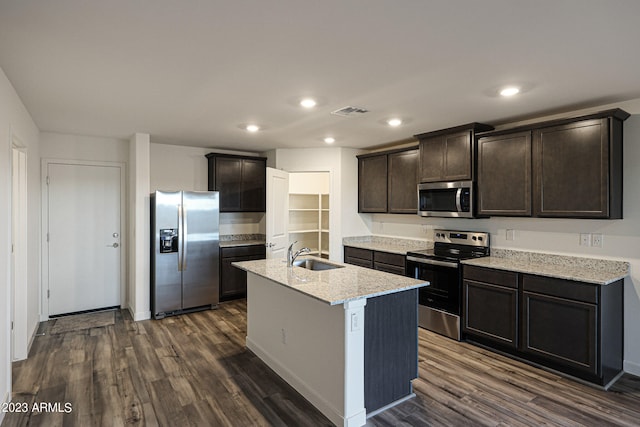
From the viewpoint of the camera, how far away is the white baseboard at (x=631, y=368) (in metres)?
3.07

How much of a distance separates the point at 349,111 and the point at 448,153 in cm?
140

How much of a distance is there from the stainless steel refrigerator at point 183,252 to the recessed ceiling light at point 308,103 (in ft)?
7.36

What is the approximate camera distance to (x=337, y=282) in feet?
8.86

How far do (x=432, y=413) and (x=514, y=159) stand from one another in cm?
249

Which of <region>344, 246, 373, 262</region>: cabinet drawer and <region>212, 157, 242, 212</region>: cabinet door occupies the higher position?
<region>212, 157, 242, 212</region>: cabinet door

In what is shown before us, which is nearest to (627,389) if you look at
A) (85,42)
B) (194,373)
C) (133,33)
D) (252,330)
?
(252,330)

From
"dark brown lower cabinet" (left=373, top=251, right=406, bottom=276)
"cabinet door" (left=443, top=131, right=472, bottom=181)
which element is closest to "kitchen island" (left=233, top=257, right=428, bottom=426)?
"dark brown lower cabinet" (left=373, top=251, right=406, bottom=276)

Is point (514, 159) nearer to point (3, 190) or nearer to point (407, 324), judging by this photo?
point (407, 324)

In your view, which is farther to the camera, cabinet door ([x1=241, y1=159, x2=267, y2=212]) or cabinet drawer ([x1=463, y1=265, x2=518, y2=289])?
cabinet door ([x1=241, y1=159, x2=267, y2=212])

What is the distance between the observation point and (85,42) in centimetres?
204

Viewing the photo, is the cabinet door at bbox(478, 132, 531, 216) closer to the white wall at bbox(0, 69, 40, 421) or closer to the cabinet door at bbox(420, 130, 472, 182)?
the cabinet door at bbox(420, 130, 472, 182)

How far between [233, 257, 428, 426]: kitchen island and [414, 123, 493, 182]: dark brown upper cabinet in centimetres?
177

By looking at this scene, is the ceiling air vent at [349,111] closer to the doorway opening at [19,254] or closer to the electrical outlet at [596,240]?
the electrical outlet at [596,240]

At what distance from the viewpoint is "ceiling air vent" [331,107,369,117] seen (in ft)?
11.1
